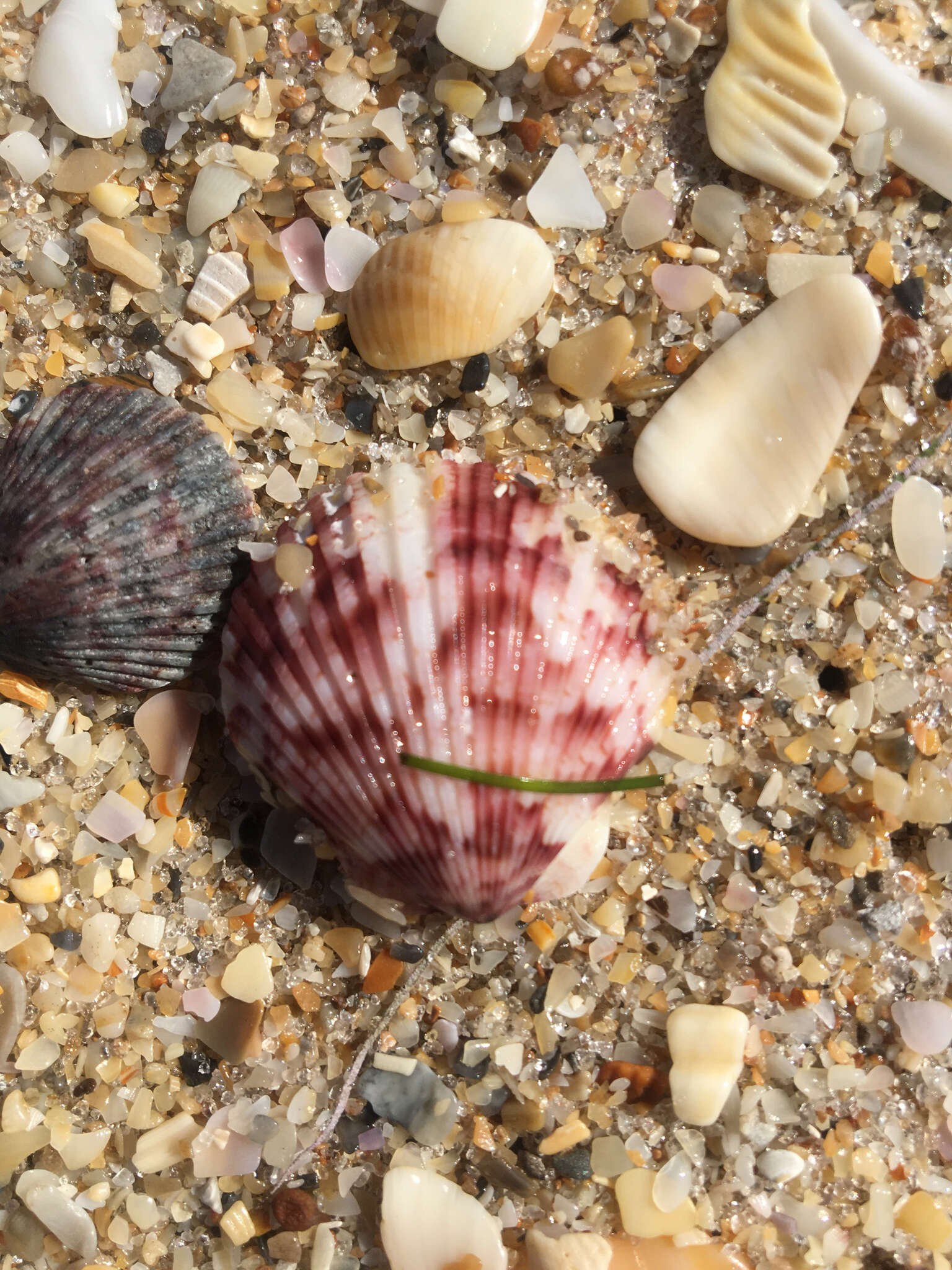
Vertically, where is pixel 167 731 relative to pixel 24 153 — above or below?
below

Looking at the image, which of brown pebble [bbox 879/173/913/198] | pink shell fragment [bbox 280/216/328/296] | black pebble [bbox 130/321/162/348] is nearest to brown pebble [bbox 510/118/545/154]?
pink shell fragment [bbox 280/216/328/296]

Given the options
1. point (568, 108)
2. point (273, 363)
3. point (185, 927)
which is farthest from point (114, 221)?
point (185, 927)

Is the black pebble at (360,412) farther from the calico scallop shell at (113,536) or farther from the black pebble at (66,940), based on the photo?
the black pebble at (66,940)

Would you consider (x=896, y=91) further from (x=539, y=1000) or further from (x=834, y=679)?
(x=539, y=1000)

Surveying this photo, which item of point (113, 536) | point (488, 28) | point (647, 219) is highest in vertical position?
point (488, 28)

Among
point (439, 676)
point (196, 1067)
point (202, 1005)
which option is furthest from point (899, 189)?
point (196, 1067)

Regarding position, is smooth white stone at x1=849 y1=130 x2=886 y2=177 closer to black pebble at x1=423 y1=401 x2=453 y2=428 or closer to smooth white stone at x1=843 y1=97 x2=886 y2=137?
smooth white stone at x1=843 y1=97 x2=886 y2=137

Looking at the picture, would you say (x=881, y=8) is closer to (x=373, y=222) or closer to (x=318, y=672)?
(x=373, y=222)
